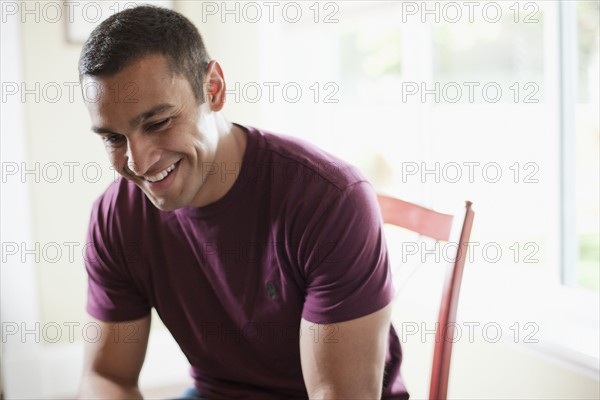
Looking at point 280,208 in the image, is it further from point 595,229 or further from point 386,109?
point 386,109

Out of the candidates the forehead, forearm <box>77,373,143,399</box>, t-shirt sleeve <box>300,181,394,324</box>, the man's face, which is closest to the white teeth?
the man's face

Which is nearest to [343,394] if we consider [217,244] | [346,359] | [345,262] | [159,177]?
[346,359]

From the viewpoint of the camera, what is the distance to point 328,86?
268 centimetres

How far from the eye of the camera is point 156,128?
48.8 inches

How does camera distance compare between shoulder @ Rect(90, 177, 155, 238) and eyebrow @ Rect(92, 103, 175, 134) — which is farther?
shoulder @ Rect(90, 177, 155, 238)

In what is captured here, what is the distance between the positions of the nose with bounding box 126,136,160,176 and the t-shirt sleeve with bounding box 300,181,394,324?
0.91 ft

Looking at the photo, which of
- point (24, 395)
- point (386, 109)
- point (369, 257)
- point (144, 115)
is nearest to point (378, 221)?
point (369, 257)

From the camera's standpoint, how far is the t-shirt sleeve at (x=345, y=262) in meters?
1.22

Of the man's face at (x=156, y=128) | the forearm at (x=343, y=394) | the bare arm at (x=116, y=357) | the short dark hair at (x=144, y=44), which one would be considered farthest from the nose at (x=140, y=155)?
the forearm at (x=343, y=394)

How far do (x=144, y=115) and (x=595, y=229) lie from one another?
3.35ft

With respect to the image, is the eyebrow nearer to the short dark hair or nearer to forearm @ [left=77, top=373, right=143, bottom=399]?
the short dark hair

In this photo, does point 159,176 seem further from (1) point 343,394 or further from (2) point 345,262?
(1) point 343,394

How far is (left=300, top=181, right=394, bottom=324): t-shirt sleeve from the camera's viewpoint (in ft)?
4.02

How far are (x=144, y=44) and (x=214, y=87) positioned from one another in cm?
17
